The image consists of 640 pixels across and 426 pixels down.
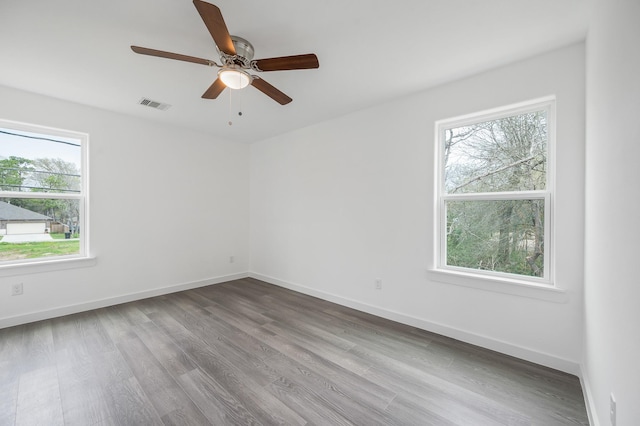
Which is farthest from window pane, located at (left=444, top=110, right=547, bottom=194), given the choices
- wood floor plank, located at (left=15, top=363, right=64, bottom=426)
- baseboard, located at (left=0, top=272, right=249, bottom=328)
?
baseboard, located at (left=0, top=272, right=249, bottom=328)

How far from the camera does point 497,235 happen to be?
2.47 m

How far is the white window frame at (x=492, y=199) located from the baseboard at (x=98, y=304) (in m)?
3.56

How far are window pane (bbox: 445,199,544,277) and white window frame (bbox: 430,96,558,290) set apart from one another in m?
0.05

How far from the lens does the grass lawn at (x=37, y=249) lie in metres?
2.90

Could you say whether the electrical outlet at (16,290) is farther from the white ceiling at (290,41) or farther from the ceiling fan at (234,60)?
the ceiling fan at (234,60)

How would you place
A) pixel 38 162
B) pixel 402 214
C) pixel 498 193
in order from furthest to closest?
pixel 38 162 → pixel 402 214 → pixel 498 193

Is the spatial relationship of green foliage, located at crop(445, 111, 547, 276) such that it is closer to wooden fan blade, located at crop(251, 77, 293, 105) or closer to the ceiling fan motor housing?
wooden fan blade, located at crop(251, 77, 293, 105)

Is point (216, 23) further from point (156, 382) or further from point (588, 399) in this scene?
point (588, 399)

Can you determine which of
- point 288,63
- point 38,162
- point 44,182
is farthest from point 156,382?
point 38,162

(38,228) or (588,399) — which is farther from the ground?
(38,228)

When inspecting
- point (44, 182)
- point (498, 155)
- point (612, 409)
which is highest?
point (498, 155)

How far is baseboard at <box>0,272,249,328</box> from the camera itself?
2.85 metres

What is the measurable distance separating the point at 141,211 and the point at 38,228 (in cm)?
102

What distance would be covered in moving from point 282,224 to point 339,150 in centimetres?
160
